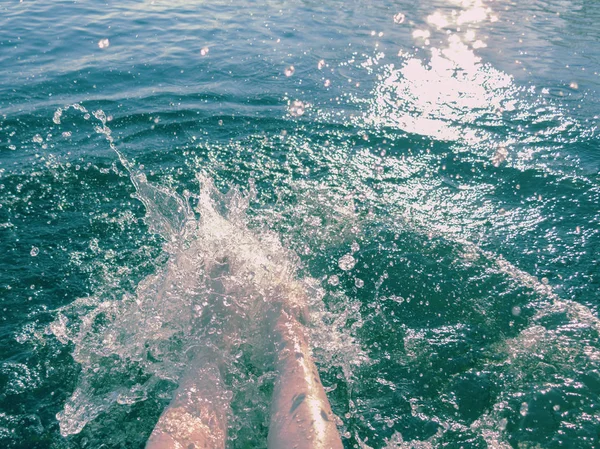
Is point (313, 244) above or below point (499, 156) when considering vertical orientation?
below

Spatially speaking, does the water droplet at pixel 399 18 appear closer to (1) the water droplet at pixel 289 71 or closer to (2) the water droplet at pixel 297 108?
(1) the water droplet at pixel 289 71

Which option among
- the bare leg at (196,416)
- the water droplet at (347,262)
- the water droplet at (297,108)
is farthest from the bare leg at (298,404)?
the water droplet at (297,108)

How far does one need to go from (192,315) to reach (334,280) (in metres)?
1.47

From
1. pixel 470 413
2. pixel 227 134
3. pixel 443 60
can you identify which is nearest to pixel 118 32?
pixel 227 134

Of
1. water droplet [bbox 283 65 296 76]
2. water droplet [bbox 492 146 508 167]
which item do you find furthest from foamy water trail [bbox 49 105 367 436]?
water droplet [bbox 283 65 296 76]

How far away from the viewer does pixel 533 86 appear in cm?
859

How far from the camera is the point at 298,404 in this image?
279 cm

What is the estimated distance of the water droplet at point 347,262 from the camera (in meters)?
4.47

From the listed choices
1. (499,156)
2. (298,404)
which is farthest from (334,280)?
(499,156)

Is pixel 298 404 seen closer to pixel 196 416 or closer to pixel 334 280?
pixel 196 416

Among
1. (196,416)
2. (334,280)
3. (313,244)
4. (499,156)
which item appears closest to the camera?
(196,416)

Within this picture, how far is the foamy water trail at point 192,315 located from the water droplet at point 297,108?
3204 millimetres

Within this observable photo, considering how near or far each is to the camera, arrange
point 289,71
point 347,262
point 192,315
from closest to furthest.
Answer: point 192,315 < point 347,262 < point 289,71

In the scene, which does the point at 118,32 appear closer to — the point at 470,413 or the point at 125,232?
the point at 125,232
